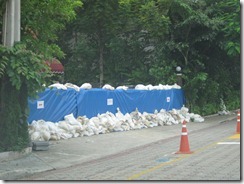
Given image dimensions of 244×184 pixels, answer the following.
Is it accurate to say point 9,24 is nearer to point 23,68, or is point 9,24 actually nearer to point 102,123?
point 23,68

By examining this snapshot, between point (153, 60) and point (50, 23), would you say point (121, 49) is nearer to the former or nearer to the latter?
point (153, 60)

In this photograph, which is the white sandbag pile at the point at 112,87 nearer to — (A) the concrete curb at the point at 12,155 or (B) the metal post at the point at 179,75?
(B) the metal post at the point at 179,75

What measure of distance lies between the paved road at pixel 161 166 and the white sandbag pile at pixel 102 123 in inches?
113

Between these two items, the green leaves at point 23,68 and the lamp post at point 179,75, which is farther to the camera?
the lamp post at point 179,75

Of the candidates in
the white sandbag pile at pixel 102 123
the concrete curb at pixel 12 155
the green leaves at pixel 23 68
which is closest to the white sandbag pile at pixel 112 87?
the white sandbag pile at pixel 102 123

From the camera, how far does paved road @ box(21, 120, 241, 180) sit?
805 centimetres

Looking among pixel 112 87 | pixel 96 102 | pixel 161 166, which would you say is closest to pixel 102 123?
pixel 96 102

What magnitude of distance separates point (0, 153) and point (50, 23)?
15.2 feet

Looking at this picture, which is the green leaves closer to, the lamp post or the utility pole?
the utility pole

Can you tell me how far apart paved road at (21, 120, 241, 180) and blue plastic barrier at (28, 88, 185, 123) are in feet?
10.8

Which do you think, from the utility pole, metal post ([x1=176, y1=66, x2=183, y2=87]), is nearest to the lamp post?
metal post ([x1=176, y1=66, x2=183, y2=87])

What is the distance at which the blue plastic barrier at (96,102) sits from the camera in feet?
47.0

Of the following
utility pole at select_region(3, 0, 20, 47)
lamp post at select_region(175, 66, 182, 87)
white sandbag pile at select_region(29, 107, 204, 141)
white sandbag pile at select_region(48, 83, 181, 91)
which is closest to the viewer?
utility pole at select_region(3, 0, 20, 47)

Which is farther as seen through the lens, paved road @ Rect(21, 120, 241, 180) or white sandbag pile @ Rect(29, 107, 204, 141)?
white sandbag pile @ Rect(29, 107, 204, 141)
